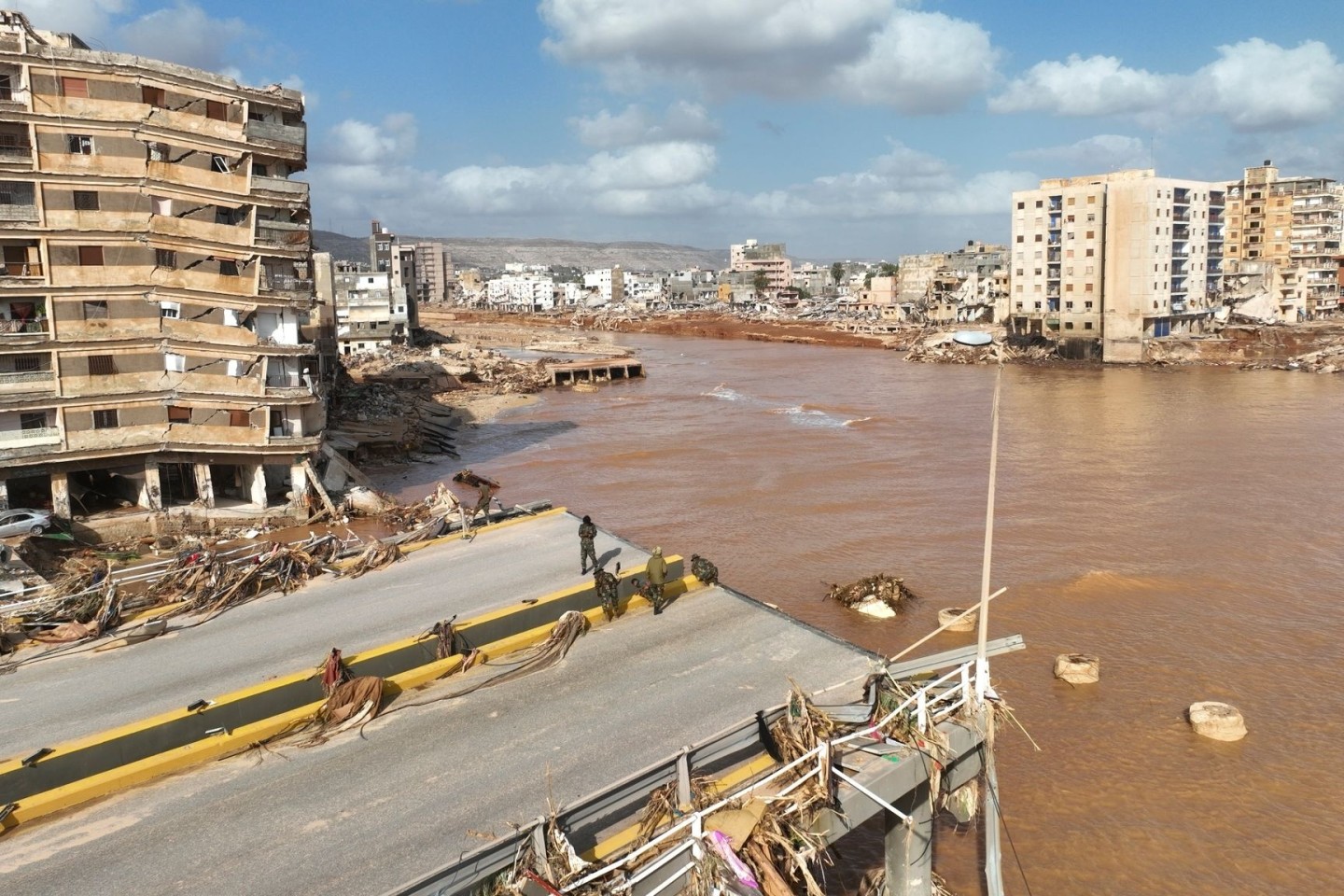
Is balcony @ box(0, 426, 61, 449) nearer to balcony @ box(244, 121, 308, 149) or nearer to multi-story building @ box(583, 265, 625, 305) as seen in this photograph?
balcony @ box(244, 121, 308, 149)

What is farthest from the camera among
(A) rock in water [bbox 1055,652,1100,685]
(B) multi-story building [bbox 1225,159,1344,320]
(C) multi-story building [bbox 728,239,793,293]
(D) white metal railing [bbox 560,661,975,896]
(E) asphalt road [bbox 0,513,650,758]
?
(C) multi-story building [bbox 728,239,793,293]

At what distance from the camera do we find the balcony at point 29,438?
2305cm

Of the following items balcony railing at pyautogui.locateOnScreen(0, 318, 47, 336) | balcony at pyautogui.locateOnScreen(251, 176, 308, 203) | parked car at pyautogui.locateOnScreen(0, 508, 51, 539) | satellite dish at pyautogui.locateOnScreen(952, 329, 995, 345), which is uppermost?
balcony at pyautogui.locateOnScreen(251, 176, 308, 203)

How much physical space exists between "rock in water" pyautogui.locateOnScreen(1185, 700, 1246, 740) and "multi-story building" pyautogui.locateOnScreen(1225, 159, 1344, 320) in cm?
8635

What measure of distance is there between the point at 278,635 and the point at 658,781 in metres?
7.14

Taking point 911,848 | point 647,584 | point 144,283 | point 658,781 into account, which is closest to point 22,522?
point 144,283

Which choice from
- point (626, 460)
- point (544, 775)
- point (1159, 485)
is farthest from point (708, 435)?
point (544, 775)

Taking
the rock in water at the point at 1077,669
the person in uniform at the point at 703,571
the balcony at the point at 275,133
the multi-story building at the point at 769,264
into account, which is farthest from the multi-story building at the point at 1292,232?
the person in uniform at the point at 703,571

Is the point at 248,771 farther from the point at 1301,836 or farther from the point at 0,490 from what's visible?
the point at 0,490

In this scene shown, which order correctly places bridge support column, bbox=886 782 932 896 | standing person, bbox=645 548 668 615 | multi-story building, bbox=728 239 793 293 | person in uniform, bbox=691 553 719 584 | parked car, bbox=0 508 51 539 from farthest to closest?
multi-story building, bbox=728 239 793 293 → parked car, bbox=0 508 51 539 → person in uniform, bbox=691 553 719 584 → standing person, bbox=645 548 668 615 → bridge support column, bbox=886 782 932 896

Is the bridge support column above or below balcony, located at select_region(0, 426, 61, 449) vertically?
below

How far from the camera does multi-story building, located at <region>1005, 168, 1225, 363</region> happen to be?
2832 inches

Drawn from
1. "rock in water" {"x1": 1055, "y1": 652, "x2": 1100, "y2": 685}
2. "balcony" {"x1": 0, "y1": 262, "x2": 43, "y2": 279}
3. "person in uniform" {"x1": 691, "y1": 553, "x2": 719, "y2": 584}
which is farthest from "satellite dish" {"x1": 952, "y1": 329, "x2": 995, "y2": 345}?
"balcony" {"x1": 0, "y1": 262, "x2": 43, "y2": 279}

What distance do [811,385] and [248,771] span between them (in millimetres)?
58585
